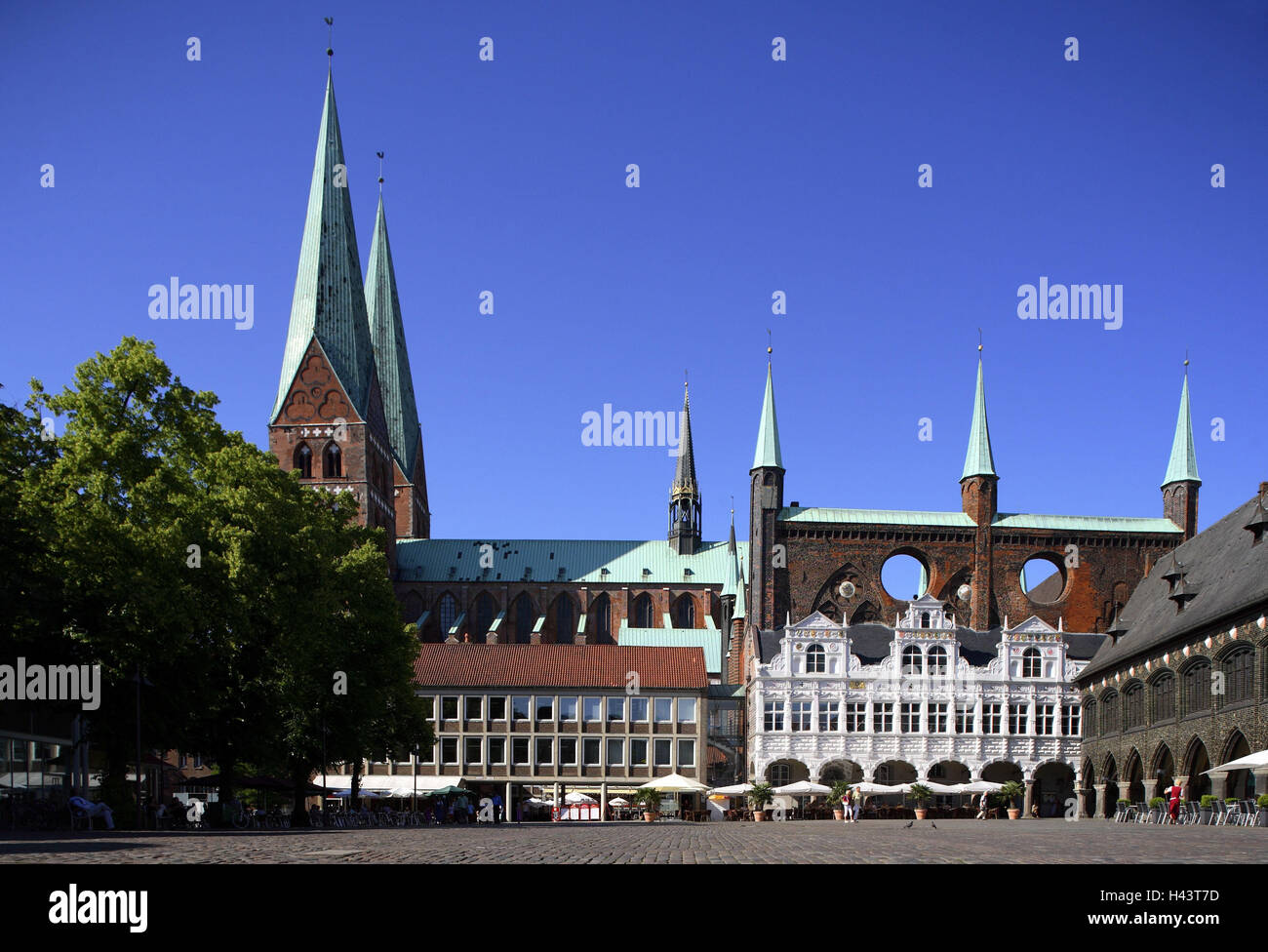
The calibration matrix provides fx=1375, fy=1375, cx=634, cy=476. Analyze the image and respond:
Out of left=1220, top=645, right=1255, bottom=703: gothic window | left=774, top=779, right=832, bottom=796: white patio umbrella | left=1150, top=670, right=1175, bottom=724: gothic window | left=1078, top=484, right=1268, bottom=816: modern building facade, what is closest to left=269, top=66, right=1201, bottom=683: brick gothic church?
left=1078, top=484, right=1268, bottom=816: modern building facade

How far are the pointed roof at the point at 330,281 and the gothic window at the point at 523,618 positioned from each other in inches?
825

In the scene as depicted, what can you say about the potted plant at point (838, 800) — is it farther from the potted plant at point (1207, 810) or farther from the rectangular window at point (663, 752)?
the potted plant at point (1207, 810)

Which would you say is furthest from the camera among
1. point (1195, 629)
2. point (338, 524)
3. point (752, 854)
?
point (1195, 629)

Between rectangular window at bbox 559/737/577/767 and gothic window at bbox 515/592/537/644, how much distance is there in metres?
25.9

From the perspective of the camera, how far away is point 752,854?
1844 cm

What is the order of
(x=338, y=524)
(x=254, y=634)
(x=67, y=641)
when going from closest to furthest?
(x=67, y=641)
(x=254, y=634)
(x=338, y=524)

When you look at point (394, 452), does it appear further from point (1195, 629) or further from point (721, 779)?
point (1195, 629)

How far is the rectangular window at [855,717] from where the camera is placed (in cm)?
7462

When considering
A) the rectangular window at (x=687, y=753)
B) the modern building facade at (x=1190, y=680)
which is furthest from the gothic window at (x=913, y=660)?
the rectangular window at (x=687, y=753)

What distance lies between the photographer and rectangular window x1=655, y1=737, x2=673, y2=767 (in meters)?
79.5

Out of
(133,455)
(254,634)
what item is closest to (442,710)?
(254,634)

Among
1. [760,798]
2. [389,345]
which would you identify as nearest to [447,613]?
[389,345]

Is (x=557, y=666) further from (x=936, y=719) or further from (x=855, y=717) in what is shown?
(x=936, y=719)
